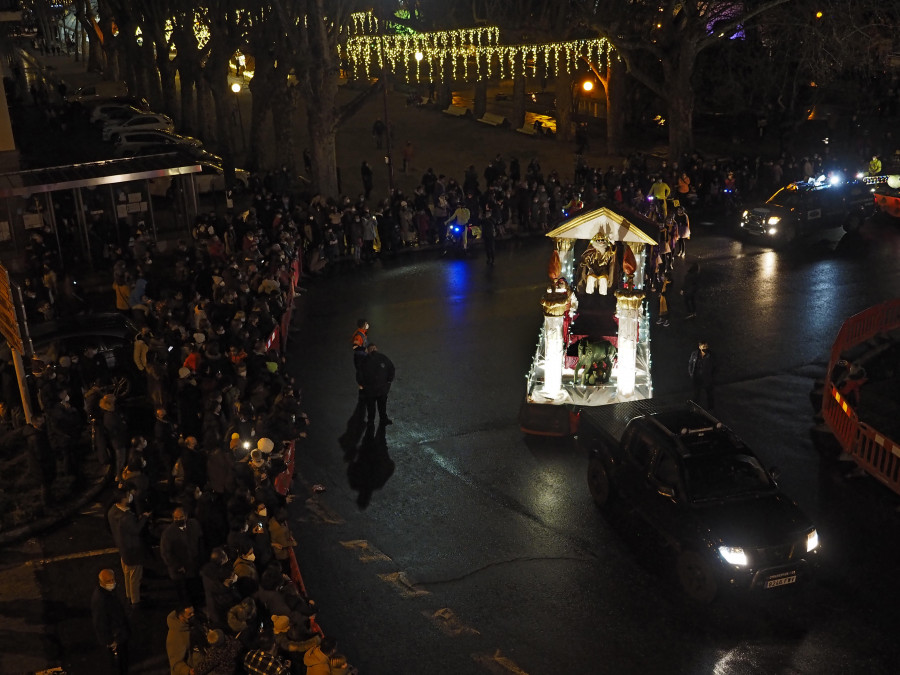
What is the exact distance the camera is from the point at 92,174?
23.5 m

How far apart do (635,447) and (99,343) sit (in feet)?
30.0

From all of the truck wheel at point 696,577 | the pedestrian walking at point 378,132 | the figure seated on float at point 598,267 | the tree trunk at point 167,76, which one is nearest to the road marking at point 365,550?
the truck wheel at point 696,577

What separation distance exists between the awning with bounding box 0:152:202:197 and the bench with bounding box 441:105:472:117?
931 inches

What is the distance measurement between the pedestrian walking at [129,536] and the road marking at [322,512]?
2548 mm

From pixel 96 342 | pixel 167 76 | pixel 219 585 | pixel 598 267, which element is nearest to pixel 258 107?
pixel 167 76

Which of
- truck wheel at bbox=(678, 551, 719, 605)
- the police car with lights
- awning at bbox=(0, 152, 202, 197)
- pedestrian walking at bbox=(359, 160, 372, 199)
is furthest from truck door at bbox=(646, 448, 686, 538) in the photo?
pedestrian walking at bbox=(359, 160, 372, 199)

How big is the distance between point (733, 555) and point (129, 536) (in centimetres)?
657

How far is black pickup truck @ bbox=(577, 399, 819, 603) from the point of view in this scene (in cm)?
1030

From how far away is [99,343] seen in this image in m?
15.9

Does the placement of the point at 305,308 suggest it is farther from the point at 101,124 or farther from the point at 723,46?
the point at 723,46

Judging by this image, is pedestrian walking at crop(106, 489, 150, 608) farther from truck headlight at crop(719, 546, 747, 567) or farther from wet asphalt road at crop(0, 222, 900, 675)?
truck headlight at crop(719, 546, 747, 567)

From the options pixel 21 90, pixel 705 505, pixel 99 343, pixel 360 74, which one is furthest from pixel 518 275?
pixel 360 74

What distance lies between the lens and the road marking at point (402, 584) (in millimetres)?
10922

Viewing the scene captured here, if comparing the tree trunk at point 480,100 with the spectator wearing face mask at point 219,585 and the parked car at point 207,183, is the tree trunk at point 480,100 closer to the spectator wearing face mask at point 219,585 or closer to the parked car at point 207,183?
the parked car at point 207,183
